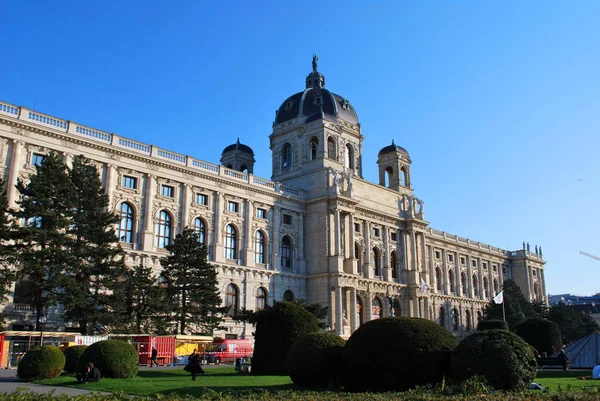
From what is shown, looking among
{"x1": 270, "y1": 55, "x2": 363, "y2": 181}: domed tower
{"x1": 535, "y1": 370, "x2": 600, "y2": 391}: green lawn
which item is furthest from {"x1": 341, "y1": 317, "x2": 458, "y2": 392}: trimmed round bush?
{"x1": 270, "y1": 55, "x2": 363, "y2": 181}: domed tower

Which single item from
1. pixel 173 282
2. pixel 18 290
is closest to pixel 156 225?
pixel 173 282

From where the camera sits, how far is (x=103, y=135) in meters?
41.8

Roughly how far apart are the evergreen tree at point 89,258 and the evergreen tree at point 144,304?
6.28 feet

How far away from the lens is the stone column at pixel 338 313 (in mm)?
51969

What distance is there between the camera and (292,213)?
5603 cm

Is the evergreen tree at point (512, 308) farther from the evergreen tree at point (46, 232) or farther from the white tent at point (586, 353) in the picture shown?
the evergreen tree at point (46, 232)

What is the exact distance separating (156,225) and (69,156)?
8306 mm

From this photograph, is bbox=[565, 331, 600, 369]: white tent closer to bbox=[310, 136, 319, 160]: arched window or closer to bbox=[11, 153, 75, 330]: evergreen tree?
bbox=[11, 153, 75, 330]: evergreen tree

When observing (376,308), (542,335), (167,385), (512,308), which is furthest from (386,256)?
(167,385)

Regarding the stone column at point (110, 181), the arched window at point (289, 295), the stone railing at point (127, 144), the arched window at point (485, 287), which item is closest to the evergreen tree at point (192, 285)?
the stone column at point (110, 181)

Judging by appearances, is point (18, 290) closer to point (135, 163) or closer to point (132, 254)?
point (132, 254)

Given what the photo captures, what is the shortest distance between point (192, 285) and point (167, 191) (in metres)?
10.3

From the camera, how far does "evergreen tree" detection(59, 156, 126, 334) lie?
102 feet

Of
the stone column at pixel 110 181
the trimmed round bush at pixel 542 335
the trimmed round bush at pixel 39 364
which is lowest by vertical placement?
the trimmed round bush at pixel 39 364
